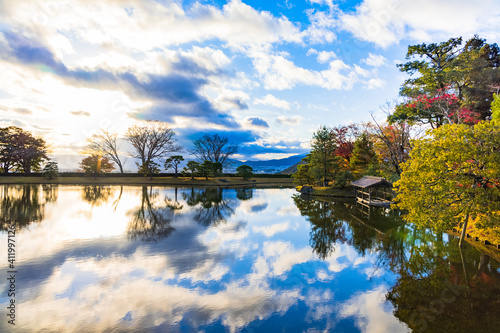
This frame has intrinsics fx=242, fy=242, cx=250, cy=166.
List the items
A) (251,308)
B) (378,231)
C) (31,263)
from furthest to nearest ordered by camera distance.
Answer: (378,231) → (31,263) → (251,308)

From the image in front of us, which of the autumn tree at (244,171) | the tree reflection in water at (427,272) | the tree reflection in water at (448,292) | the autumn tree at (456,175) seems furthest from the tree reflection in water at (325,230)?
the autumn tree at (244,171)

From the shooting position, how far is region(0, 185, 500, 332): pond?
5797 millimetres

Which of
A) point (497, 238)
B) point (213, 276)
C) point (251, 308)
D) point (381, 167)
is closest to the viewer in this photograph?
point (251, 308)

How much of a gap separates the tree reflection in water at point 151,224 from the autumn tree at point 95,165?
34712mm

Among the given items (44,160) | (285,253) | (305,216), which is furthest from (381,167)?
(44,160)

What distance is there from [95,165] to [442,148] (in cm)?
5484

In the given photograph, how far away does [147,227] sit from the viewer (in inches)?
581

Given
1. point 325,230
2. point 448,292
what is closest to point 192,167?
point 325,230

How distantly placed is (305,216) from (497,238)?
10.6m

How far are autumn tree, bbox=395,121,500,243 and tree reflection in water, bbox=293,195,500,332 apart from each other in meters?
1.64

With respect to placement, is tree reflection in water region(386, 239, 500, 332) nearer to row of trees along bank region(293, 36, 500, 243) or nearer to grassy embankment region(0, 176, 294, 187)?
row of trees along bank region(293, 36, 500, 243)

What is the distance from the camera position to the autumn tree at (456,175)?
8.74 meters

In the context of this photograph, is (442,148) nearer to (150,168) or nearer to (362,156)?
(362,156)

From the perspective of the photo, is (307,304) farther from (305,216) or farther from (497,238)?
(305,216)
